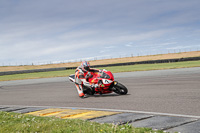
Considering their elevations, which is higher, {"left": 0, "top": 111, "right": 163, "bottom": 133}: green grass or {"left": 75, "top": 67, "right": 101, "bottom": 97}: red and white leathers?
{"left": 75, "top": 67, "right": 101, "bottom": 97}: red and white leathers

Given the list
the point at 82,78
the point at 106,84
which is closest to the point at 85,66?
the point at 82,78

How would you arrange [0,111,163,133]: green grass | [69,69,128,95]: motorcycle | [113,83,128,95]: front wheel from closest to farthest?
[0,111,163,133]: green grass
[69,69,128,95]: motorcycle
[113,83,128,95]: front wheel

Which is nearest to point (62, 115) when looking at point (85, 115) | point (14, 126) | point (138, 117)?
point (85, 115)

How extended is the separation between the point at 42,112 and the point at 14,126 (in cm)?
226

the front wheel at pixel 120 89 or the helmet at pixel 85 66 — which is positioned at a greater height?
the helmet at pixel 85 66

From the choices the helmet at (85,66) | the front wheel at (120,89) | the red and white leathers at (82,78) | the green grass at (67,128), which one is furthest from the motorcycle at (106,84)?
the green grass at (67,128)

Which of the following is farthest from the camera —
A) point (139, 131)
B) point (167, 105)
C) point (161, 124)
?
point (167, 105)

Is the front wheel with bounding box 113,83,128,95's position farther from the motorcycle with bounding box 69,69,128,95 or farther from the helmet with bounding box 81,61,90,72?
the helmet with bounding box 81,61,90,72

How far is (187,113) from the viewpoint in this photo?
21.0 feet

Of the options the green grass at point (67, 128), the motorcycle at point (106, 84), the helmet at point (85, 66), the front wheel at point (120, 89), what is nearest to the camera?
the green grass at point (67, 128)

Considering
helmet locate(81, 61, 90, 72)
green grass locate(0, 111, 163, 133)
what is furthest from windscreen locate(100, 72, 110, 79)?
green grass locate(0, 111, 163, 133)

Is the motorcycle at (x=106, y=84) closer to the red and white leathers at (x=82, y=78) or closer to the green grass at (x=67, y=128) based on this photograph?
the red and white leathers at (x=82, y=78)

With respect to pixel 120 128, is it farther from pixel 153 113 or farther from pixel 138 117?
pixel 153 113

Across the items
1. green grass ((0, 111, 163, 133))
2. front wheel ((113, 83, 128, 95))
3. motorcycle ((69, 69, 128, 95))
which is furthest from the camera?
front wheel ((113, 83, 128, 95))
